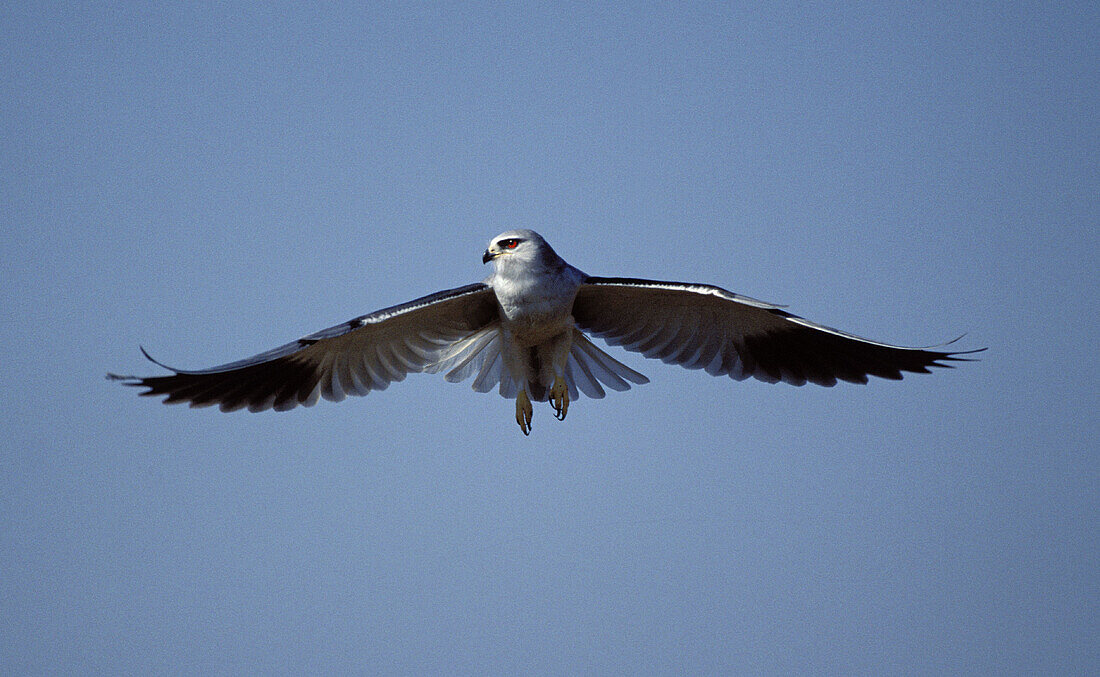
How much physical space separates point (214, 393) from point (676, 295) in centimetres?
378

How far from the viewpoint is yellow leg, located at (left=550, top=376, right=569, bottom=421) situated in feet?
28.8

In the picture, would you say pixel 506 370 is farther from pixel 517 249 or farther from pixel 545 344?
pixel 517 249

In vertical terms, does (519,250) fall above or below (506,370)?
above

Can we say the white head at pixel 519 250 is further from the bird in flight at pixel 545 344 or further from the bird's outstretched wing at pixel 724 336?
the bird's outstretched wing at pixel 724 336

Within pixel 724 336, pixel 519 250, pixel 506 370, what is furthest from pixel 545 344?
A: pixel 724 336

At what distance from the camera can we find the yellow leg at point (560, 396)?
8.77m

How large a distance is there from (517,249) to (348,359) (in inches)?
67.0

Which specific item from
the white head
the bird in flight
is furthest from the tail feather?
the white head

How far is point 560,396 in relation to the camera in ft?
28.8

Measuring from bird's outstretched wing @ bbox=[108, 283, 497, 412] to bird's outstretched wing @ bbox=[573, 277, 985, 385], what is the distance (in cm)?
107

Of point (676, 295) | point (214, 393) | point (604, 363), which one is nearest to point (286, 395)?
point (214, 393)

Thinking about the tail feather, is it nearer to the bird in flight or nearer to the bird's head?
the bird in flight

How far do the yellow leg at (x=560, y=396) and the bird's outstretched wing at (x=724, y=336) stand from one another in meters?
0.63

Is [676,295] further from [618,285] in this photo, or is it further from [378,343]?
[378,343]
